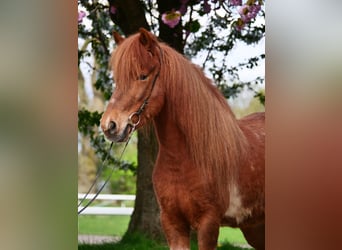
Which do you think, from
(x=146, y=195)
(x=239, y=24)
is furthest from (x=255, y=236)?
(x=239, y=24)

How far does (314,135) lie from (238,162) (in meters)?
0.83

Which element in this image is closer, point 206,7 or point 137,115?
point 137,115

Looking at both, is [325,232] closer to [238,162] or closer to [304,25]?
[304,25]

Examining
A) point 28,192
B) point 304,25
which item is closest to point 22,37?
point 28,192

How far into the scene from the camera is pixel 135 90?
1.93 metres

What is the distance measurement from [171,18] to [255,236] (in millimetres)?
964


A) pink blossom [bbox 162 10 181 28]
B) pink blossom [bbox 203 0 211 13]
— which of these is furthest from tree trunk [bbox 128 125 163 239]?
pink blossom [bbox 203 0 211 13]

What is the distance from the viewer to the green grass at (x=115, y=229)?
2.05 meters

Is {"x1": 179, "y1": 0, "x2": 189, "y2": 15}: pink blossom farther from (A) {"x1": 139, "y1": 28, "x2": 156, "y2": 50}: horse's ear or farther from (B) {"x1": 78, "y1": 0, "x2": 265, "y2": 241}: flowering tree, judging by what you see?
(A) {"x1": 139, "y1": 28, "x2": 156, "y2": 50}: horse's ear

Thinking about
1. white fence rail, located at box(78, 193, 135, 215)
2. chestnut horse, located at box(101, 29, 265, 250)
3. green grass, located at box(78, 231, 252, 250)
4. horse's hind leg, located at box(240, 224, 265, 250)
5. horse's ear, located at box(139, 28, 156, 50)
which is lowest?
green grass, located at box(78, 231, 252, 250)

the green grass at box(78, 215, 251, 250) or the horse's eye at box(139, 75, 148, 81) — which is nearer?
the horse's eye at box(139, 75, 148, 81)

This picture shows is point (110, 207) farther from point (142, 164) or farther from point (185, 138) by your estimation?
point (185, 138)

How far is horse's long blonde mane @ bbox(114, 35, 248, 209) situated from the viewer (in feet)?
6.45

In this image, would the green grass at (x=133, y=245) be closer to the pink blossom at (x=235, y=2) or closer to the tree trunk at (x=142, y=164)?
the tree trunk at (x=142, y=164)
